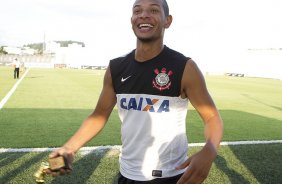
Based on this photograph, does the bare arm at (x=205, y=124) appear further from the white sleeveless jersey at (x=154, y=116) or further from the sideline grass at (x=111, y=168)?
the sideline grass at (x=111, y=168)

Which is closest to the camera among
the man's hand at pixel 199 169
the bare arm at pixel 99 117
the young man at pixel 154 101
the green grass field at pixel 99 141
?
the man's hand at pixel 199 169

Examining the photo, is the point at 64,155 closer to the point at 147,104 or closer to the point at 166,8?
the point at 147,104

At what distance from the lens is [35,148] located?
672cm

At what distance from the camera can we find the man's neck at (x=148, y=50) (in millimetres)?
2580

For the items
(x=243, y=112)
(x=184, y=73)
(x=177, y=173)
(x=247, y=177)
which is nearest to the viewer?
(x=184, y=73)

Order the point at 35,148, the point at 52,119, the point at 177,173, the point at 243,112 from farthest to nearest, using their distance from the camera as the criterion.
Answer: the point at 243,112
the point at 52,119
the point at 35,148
the point at 177,173

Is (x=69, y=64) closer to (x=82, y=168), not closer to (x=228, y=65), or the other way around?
(x=228, y=65)

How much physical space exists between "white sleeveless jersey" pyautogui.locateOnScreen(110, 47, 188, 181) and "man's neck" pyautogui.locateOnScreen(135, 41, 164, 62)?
0.14ft

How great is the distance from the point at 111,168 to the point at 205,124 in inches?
143

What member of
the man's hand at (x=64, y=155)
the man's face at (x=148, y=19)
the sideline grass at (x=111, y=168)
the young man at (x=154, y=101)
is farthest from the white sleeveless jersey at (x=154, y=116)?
the sideline grass at (x=111, y=168)

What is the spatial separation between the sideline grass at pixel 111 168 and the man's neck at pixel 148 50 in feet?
9.68

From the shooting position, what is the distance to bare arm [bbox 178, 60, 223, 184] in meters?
1.95

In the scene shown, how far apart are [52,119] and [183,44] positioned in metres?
56.2

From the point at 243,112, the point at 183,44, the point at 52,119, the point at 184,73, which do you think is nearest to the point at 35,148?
the point at 52,119
